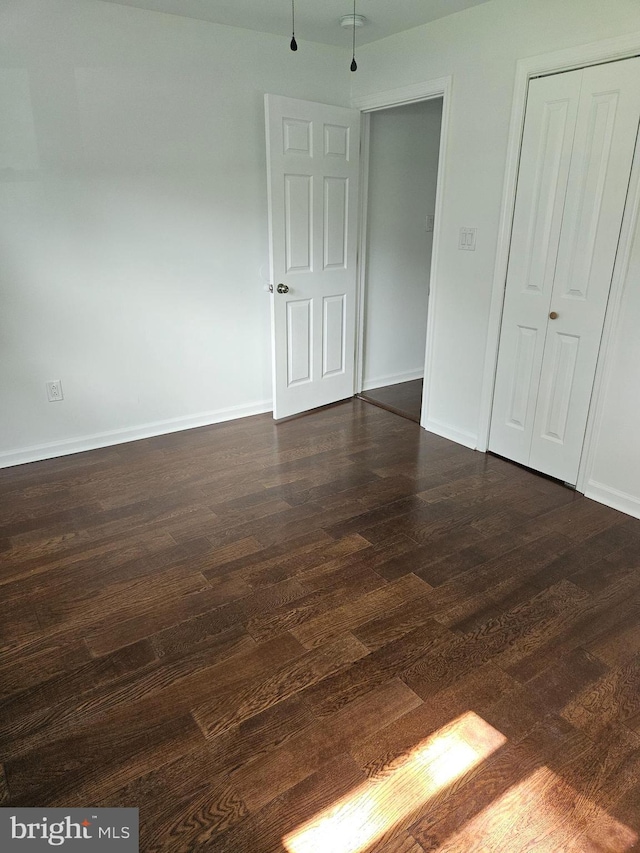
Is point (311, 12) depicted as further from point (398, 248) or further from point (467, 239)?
point (398, 248)

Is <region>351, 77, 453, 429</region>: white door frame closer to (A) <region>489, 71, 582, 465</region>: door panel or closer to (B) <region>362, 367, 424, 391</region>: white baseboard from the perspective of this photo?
(B) <region>362, 367, 424, 391</region>: white baseboard

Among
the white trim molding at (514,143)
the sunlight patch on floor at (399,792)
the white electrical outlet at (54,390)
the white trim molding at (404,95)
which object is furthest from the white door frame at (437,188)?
the sunlight patch on floor at (399,792)

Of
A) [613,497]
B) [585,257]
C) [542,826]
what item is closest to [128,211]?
[585,257]

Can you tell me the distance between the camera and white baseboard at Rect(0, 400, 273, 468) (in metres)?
3.38

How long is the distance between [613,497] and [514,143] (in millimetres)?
1924

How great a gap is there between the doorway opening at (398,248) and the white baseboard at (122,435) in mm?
1067

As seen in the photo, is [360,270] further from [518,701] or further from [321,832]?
[321,832]

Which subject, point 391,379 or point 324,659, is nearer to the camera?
point 324,659

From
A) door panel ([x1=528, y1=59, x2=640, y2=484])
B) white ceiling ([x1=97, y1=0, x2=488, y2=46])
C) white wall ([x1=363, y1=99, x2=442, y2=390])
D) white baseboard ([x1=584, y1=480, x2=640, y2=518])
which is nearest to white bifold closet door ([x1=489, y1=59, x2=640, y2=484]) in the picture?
door panel ([x1=528, y1=59, x2=640, y2=484])

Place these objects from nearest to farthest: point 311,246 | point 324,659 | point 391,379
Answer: point 324,659 → point 311,246 → point 391,379

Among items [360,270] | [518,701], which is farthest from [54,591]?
[360,270]

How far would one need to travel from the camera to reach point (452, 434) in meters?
3.79

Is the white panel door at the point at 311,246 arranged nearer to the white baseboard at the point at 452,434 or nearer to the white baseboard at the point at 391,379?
the white baseboard at the point at 391,379

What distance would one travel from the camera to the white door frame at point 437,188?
3.41 metres
